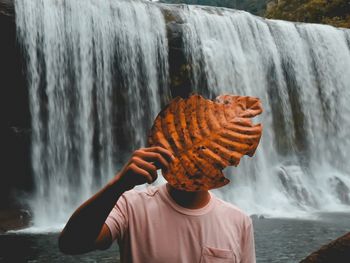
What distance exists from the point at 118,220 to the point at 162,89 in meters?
14.4

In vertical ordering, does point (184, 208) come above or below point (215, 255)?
above

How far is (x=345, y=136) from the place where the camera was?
19.5 m

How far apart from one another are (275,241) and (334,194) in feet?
28.4

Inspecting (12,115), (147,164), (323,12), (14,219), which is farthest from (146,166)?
(323,12)

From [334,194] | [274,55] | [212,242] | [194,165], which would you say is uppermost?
[274,55]

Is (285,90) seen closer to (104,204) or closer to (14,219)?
(14,219)

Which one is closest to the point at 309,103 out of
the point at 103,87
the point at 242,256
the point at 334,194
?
the point at 334,194

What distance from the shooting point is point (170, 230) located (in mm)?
1359

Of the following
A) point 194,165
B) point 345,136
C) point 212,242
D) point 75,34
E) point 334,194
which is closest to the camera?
point 194,165

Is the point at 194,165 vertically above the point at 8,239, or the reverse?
the point at 194,165

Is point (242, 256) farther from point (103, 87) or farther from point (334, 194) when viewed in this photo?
point (334, 194)

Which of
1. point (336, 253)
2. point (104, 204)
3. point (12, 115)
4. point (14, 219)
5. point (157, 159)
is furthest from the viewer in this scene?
point (12, 115)

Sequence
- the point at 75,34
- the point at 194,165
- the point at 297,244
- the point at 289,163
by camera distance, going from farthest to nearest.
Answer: the point at 289,163
the point at 75,34
the point at 297,244
the point at 194,165

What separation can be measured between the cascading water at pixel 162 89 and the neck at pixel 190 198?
11208 mm
